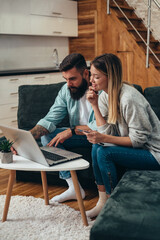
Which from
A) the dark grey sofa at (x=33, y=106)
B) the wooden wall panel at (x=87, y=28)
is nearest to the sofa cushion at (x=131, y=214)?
the dark grey sofa at (x=33, y=106)

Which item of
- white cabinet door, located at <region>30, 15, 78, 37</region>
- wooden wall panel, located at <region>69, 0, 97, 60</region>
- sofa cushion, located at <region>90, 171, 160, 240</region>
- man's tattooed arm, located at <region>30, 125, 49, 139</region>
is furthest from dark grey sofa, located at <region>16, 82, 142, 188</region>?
wooden wall panel, located at <region>69, 0, 97, 60</region>

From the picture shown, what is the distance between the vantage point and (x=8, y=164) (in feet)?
6.53

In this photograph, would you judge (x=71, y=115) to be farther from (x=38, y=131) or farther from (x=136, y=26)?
(x=136, y=26)

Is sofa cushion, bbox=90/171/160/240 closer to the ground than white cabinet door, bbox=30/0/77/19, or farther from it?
closer to the ground

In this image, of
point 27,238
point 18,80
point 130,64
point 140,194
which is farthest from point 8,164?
point 130,64

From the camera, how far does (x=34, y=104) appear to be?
305 cm

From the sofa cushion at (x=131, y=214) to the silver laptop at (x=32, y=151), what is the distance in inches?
15.9

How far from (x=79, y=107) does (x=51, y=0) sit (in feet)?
10.7

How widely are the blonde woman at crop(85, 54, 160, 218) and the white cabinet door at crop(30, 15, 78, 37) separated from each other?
3.33m

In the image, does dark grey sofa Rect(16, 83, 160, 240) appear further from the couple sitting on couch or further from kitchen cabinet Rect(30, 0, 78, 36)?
kitchen cabinet Rect(30, 0, 78, 36)

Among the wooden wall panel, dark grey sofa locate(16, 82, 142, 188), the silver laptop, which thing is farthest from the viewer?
the wooden wall panel

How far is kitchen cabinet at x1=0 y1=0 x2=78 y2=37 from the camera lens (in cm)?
474

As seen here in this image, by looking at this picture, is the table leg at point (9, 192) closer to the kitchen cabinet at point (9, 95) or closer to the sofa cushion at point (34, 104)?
the sofa cushion at point (34, 104)

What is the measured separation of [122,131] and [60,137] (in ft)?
1.72
